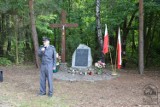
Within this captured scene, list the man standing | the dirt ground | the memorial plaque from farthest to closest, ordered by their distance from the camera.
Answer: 1. the memorial plaque
2. the man standing
3. the dirt ground

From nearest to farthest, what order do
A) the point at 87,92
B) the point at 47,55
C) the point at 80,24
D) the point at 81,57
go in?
the point at 47,55 < the point at 87,92 < the point at 81,57 < the point at 80,24

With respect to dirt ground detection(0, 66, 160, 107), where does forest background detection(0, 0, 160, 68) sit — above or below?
above

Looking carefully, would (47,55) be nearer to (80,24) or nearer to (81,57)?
(81,57)

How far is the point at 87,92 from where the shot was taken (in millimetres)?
9508

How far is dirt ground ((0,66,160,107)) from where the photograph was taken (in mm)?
8023

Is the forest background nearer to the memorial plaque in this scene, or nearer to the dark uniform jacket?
the memorial plaque

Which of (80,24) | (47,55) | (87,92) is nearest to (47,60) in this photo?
(47,55)

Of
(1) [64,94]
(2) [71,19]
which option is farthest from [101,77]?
(2) [71,19]

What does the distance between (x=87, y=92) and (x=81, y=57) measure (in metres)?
4.48

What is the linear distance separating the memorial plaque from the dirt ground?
198cm

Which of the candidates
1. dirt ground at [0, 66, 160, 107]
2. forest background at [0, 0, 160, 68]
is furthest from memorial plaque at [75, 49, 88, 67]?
forest background at [0, 0, 160, 68]

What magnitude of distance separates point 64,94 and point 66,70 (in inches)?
187

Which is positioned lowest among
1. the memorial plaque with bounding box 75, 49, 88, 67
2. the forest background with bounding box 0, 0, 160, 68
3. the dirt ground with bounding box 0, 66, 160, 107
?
the dirt ground with bounding box 0, 66, 160, 107

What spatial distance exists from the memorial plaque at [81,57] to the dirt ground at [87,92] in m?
1.98
